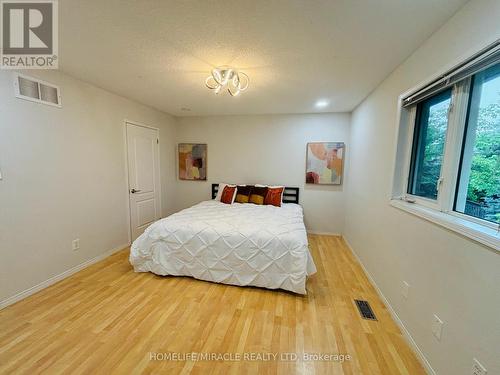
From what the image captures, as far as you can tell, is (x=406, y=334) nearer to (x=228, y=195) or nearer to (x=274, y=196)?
(x=274, y=196)

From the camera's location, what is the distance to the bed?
7.02 feet

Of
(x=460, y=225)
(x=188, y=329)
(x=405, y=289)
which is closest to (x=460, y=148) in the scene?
(x=460, y=225)

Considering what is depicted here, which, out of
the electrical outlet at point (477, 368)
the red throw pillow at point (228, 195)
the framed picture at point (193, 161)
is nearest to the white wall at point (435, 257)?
the electrical outlet at point (477, 368)

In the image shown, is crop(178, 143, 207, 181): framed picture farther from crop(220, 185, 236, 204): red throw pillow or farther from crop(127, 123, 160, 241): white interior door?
crop(220, 185, 236, 204): red throw pillow

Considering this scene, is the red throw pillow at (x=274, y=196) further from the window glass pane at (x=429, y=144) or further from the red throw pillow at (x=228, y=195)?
the window glass pane at (x=429, y=144)

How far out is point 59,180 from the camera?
7.52ft

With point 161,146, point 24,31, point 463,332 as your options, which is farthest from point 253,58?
point 161,146

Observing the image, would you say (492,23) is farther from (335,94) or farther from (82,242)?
(82,242)

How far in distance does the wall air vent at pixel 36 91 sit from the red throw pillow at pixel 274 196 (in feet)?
9.92

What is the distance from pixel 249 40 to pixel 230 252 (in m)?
1.97

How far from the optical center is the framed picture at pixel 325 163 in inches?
150

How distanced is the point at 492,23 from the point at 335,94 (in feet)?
6.03

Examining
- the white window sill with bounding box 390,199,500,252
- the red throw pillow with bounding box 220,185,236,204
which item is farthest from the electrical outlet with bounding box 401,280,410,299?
the red throw pillow with bounding box 220,185,236,204

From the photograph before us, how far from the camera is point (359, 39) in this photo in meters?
1.60
